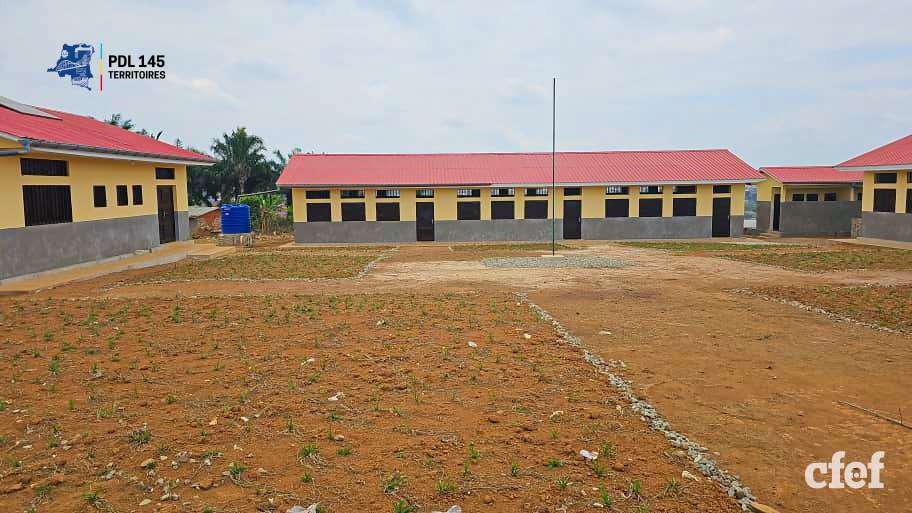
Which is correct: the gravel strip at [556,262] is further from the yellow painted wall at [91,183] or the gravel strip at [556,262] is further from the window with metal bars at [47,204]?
the window with metal bars at [47,204]

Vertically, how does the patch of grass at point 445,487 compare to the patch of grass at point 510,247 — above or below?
below

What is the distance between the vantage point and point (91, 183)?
720 inches

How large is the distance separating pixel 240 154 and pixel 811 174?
1362 inches

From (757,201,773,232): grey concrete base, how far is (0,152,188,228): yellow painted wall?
94.8 feet

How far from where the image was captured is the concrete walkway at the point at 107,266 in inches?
566

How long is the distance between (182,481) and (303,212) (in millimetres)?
25745

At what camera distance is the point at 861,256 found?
20.5 metres

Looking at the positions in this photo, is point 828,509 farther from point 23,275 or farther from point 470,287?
point 23,275

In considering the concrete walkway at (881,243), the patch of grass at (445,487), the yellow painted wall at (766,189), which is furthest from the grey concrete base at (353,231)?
the patch of grass at (445,487)

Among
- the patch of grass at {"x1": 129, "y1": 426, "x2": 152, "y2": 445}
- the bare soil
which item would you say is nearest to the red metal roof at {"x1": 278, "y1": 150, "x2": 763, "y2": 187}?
the bare soil

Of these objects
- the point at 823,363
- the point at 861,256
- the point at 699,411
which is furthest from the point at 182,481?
the point at 861,256

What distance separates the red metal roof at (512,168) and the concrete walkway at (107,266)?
6848 millimetres

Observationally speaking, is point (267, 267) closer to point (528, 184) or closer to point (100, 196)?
point (100, 196)

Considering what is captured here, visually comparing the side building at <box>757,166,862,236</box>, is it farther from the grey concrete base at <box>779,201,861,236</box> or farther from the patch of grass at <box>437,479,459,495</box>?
the patch of grass at <box>437,479,459,495</box>
